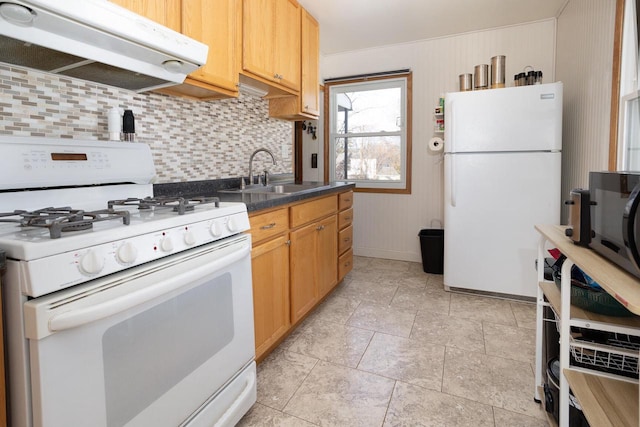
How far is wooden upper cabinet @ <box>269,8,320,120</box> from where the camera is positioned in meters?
2.87

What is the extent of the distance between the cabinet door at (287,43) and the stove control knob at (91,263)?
1928 millimetres

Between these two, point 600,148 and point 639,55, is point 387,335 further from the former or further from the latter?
point 639,55

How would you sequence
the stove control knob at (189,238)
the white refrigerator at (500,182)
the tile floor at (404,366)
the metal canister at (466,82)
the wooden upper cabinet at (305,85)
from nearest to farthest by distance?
the stove control knob at (189,238) → the tile floor at (404,366) → the white refrigerator at (500,182) → the wooden upper cabinet at (305,85) → the metal canister at (466,82)

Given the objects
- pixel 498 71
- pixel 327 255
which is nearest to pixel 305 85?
pixel 327 255

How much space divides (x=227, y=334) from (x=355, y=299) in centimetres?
170

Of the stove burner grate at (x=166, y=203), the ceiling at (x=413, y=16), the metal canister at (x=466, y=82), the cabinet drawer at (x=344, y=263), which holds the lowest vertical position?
the cabinet drawer at (x=344, y=263)

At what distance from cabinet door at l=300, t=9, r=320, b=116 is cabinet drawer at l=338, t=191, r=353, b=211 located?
2.50ft

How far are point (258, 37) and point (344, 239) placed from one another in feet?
5.48

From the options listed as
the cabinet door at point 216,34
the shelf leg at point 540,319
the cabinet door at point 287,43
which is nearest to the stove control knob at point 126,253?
the cabinet door at point 216,34

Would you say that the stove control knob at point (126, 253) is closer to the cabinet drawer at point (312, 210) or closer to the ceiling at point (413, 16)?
the cabinet drawer at point (312, 210)

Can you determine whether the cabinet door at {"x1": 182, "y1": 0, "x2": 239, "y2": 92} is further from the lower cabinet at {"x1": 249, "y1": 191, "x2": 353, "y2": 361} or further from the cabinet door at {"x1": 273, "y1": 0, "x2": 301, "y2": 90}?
the lower cabinet at {"x1": 249, "y1": 191, "x2": 353, "y2": 361}

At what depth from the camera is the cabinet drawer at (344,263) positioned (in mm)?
2988

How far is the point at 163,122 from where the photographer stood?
6.56ft

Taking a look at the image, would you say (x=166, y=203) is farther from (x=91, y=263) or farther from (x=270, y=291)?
(x=270, y=291)
